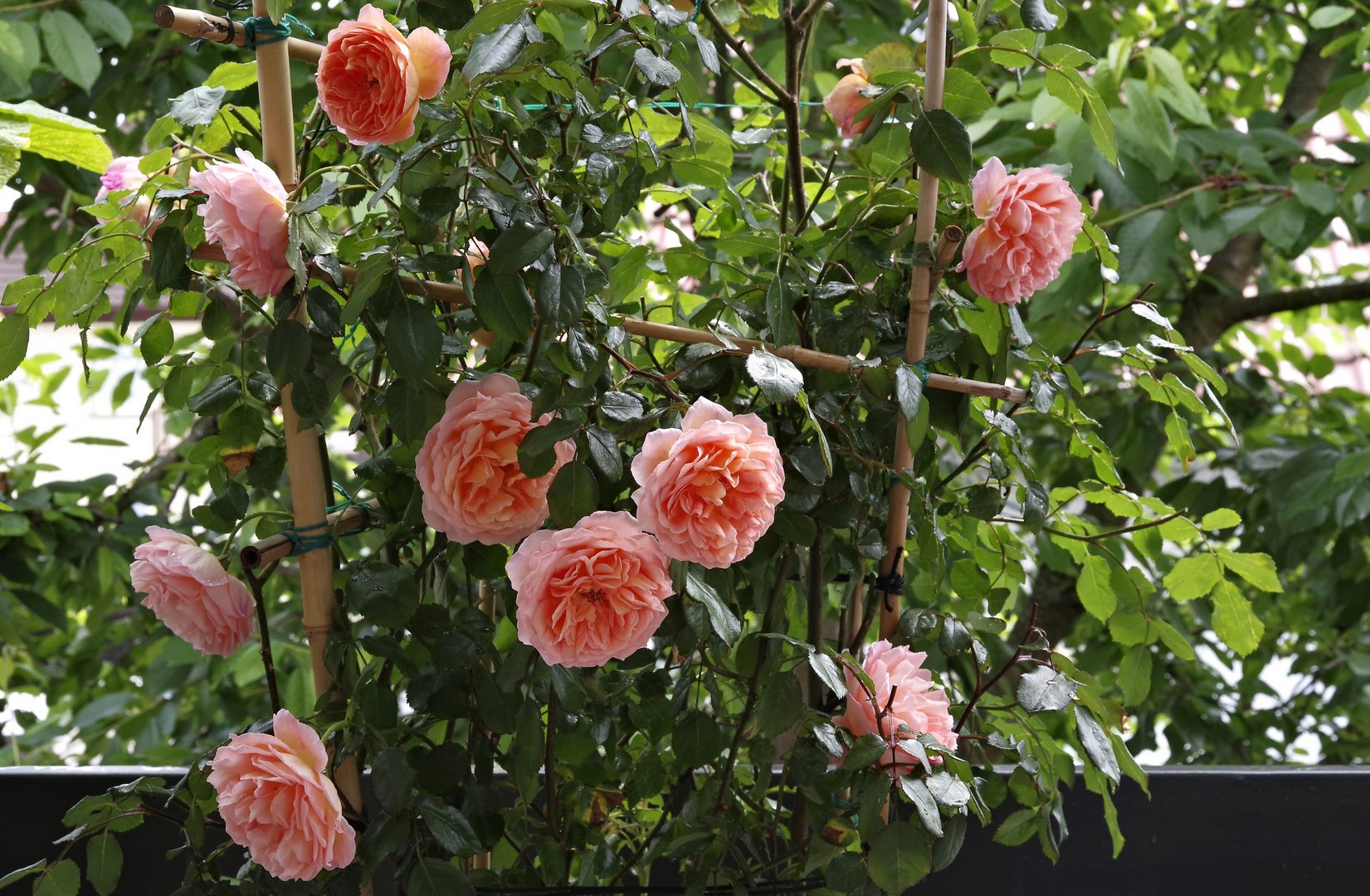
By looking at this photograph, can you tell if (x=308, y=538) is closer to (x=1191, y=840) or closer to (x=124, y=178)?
(x=124, y=178)

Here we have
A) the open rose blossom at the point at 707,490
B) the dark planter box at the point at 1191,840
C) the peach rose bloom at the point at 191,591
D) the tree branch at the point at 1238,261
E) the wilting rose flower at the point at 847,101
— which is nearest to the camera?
the open rose blossom at the point at 707,490

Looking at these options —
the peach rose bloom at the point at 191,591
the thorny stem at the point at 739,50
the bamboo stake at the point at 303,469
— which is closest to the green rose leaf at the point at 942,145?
the thorny stem at the point at 739,50

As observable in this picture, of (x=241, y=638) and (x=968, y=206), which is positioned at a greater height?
(x=968, y=206)

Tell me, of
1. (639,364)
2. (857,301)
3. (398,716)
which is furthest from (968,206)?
(398,716)

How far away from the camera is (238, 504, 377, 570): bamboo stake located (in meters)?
0.63

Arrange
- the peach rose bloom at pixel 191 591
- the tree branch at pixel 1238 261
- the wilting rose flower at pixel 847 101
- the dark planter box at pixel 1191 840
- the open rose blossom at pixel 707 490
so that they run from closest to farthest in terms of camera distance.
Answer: the open rose blossom at pixel 707 490
the peach rose bloom at pixel 191 591
the wilting rose flower at pixel 847 101
the dark planter box at pixel 1191 840
the tree branch at pixel 1238 261

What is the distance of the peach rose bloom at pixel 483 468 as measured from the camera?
1.89ft

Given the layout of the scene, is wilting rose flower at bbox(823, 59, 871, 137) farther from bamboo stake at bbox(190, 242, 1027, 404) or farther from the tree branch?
the tree branch

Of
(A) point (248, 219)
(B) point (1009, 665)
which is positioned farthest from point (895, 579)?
(A) point (248, 219)

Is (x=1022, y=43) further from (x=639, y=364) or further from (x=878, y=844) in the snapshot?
(x=878, y=844)

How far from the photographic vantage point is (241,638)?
67 cm

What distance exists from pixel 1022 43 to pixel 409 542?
0.46 meters

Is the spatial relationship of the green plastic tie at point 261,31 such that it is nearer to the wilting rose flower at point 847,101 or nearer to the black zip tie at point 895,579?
the wilting rose flower at point 847,101

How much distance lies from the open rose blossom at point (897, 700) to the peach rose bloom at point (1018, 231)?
0.69 ft
